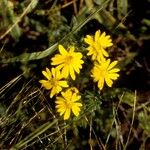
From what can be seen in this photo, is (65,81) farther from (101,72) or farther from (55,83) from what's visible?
(101,72)

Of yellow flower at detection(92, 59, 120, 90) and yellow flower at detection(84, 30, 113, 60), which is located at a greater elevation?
yellow flower at detection(84, 30, 113, 60)

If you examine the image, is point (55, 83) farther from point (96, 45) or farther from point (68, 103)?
point (96, 45)

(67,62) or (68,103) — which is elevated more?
(67,62)

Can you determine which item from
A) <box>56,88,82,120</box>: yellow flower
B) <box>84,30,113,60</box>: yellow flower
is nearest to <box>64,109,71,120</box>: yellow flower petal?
<box>56,88,82,120</box>: yellow flower

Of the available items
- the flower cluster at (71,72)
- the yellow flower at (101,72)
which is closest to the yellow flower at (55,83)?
the flower cluster at (71,72)

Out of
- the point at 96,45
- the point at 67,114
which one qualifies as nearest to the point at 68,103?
the point at 67,114

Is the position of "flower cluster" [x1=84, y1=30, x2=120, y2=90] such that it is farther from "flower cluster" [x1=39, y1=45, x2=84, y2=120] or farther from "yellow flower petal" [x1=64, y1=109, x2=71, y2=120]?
"yellow flower petal" [x1=64, y1=109, x2=71, y2=120]
